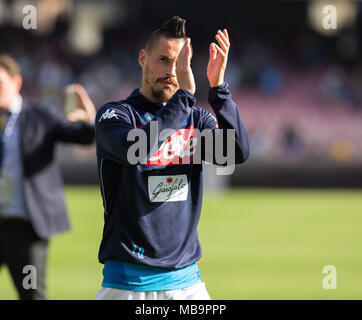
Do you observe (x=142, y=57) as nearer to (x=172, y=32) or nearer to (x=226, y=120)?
(x=172, y=32)

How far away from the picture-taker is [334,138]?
24.6 m

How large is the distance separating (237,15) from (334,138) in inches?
244

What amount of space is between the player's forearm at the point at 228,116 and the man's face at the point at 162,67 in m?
0.21

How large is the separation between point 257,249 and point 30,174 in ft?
20.9

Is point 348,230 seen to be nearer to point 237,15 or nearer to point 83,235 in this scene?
point 83,235

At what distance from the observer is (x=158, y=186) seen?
10.4 feet

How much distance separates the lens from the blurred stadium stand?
82.3 feet

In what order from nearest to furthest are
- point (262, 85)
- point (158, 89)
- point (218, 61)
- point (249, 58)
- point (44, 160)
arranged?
point (218, 61) → point (158, 89) → point (44, 160) → point (249, 58) → point (262, 85)

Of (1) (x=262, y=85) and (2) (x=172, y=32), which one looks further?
(1) (x=262, y=85)

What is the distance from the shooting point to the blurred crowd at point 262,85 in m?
24.8

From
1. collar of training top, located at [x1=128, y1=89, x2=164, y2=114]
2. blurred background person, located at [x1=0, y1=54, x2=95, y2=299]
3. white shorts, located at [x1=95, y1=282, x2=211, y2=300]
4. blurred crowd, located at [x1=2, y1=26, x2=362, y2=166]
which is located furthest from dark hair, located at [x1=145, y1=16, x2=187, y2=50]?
blurred crowd, located at [x1=2, y1=26, x2=362, y2=166]

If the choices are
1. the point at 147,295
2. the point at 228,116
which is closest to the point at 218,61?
the point at 228,116

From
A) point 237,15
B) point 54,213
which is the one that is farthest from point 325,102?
point 54,213

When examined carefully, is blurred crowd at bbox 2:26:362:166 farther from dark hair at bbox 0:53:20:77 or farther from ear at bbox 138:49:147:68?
ear at bbox 138:49:147:68
